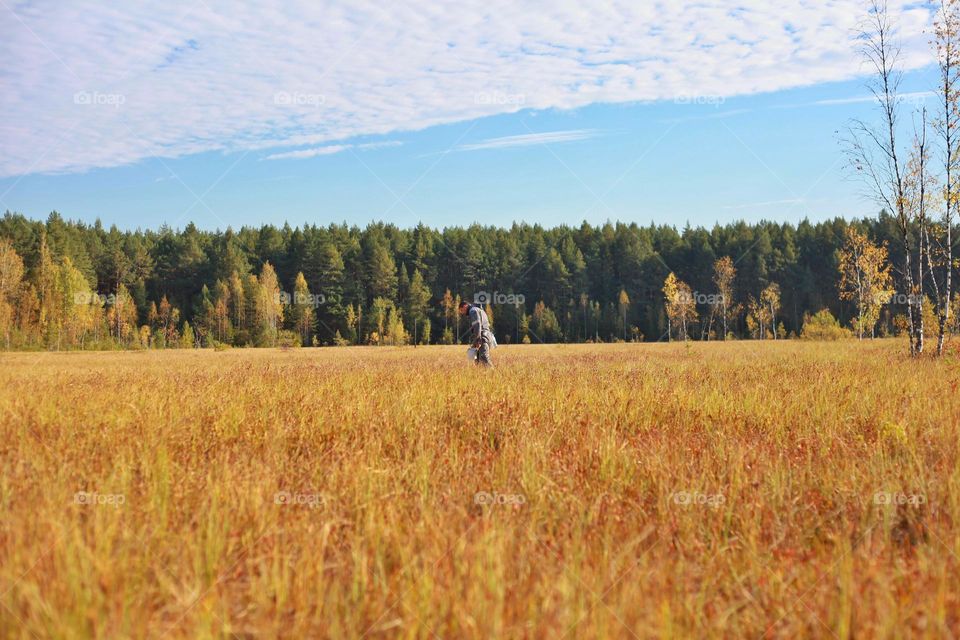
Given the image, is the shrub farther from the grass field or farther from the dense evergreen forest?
the grass field

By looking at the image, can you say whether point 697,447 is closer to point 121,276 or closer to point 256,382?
point 256,382

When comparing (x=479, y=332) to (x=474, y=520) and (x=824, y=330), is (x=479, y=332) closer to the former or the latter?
(x=474, y=520)

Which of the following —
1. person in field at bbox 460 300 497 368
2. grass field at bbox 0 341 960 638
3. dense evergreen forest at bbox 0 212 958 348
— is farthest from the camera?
dense evergreen forest at bbox 0 212 958 348

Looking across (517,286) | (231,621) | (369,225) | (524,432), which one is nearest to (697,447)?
(524,432)

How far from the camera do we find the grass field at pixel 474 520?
8.26 ft

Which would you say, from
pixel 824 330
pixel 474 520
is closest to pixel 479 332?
pixel 474 520

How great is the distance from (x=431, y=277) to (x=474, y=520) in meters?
87.4

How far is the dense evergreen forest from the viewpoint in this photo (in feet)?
233

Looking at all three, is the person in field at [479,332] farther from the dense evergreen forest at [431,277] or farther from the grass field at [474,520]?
the dense evergreen forest at [431,277]

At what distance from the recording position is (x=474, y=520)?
11.7 feet

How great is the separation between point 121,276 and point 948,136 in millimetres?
84011

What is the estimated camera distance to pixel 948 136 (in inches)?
642

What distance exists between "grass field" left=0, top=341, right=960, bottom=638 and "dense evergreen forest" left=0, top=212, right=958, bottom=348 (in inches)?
2341

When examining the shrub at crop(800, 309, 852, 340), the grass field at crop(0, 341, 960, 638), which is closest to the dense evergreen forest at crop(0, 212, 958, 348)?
the shrub at crop(800, 309, 852, 340)
